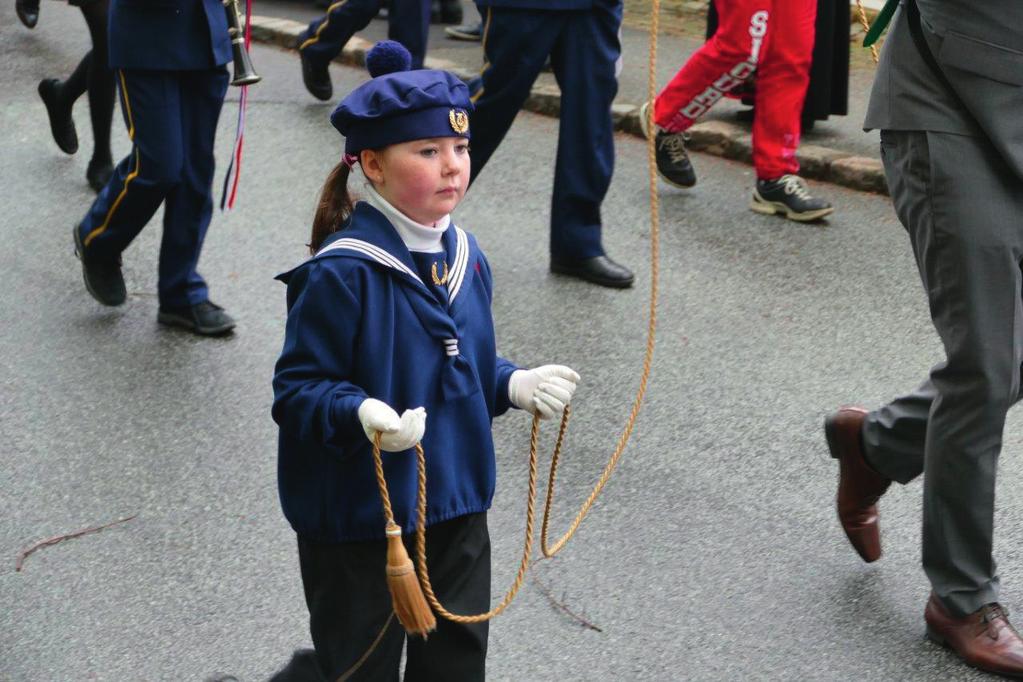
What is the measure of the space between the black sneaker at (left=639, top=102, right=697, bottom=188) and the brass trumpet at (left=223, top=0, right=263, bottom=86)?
7.47 feet

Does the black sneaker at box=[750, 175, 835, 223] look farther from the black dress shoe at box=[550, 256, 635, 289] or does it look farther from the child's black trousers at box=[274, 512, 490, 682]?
the child's black trousers at box=[274, 512, 490, 682]

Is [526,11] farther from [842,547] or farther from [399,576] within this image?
[399,576]

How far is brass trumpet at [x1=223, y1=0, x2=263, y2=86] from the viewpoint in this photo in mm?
5078

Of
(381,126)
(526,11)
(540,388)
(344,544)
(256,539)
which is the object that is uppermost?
(381,126)

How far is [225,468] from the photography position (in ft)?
14.7

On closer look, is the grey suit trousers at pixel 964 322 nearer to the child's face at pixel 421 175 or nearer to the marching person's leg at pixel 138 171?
the child's face at pixel 421 175

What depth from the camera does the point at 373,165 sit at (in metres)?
2.66

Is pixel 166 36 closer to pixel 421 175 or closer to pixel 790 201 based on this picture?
pixel 421 175

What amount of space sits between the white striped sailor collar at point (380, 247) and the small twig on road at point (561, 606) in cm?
123

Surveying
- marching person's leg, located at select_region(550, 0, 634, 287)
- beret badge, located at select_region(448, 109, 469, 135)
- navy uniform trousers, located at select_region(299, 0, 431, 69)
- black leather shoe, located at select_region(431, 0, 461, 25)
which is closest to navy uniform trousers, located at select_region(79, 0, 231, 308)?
marching person's leg, located at select_region(550, 0, 634, 287)

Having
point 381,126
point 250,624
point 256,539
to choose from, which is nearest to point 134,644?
point 250,624

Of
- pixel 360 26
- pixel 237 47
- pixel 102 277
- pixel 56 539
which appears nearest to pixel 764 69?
pixel 237 47

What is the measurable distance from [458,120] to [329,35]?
5.82 meters

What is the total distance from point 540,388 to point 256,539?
1.63m
